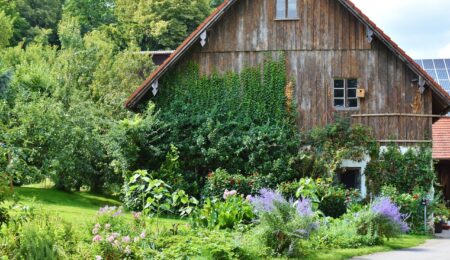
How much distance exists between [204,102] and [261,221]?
12.2 meters

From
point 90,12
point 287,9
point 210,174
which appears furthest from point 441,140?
point 90,12

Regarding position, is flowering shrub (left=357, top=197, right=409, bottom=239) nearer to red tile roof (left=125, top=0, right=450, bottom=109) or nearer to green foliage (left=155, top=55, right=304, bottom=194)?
green foliage (left=155, top=55, right=304, bottom=194)

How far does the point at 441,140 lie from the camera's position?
35.1 m

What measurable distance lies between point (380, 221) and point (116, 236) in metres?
8.38

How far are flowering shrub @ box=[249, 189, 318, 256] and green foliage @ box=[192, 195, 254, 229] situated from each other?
1.52m

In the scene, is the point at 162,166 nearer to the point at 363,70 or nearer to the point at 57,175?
the point at 57,175

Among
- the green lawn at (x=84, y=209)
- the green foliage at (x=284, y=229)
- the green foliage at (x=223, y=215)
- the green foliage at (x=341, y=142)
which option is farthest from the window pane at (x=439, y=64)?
the green foliage at (x=284, y=229)

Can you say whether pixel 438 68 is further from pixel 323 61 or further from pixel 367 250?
pixel 367 250

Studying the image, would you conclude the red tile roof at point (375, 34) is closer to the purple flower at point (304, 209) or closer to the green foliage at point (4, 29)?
the purple flower at point (304, 209)

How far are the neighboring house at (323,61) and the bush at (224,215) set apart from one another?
9.59m

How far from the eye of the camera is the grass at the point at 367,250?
16203 millimetres

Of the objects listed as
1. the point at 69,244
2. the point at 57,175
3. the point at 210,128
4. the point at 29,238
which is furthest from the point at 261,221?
the point at 57,175

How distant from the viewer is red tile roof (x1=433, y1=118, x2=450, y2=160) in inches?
1334

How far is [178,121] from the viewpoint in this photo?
1059 inches
